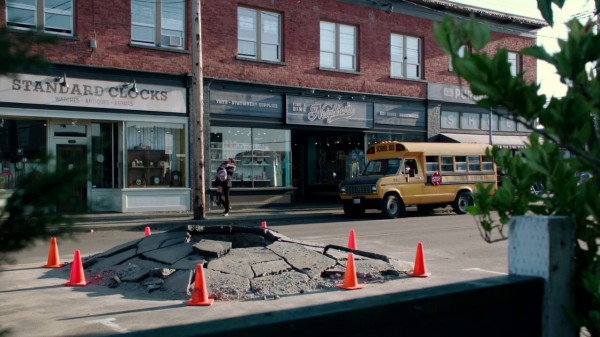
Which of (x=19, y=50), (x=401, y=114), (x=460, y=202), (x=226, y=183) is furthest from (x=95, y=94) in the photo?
(x=19, y=50)

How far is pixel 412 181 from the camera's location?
20.1 meters

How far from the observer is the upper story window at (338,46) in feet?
80.2

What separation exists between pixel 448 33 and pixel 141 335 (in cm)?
164

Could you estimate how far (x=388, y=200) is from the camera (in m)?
19.5

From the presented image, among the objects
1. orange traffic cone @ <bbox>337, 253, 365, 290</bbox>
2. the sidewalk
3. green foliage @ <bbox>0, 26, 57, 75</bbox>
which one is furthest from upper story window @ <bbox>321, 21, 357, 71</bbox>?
green foliage @ <bbox>0, 26, 57, 75</bbox>

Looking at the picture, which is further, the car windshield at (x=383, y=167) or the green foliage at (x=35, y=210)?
the car windshield at (x=383, y=167)

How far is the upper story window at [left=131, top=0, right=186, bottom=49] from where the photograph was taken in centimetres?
1992

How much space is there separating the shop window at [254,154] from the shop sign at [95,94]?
2085mm

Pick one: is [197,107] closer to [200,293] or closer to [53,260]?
[53,260]

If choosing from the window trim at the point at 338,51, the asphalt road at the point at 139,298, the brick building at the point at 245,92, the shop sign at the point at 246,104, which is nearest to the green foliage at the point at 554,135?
the asphalt road at the point at 139,298

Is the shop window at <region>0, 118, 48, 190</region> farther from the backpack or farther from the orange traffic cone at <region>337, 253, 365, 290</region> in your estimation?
the orange traffic cone at <region>337, 253, 365, 290</region>

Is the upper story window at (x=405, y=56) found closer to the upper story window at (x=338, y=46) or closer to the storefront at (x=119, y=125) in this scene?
the upper story window at (x=338, y=46)

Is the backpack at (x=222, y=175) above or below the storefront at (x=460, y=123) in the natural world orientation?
below

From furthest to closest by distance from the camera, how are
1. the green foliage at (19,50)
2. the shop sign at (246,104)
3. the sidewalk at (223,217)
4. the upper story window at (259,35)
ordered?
the upper story window at (259,35), the shop sign at (246,104), the sidewalk at (223,217), the green foliage at (19,50)
